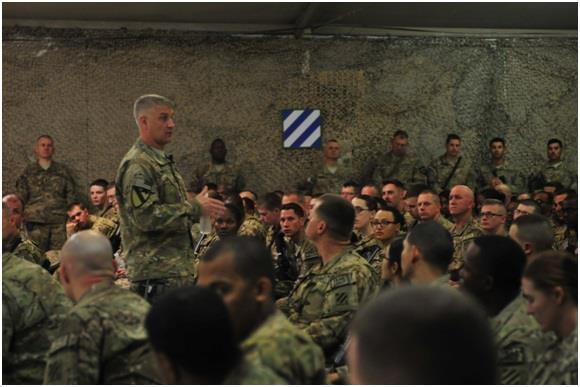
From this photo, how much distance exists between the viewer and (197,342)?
2580 mm

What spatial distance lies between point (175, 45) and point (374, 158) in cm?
290

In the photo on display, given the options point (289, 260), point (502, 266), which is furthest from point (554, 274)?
point (289, 260)

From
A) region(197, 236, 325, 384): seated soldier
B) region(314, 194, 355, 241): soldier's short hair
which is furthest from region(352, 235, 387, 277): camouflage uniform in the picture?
region(197, 236, 325, 384): seated soldier

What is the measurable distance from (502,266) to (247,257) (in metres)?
1.20

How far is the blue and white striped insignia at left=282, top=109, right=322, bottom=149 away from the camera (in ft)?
42.7

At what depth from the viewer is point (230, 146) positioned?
13.0 metres

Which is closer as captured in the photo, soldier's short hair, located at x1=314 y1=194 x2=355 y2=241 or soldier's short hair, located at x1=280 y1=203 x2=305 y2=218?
soldier's short hair, located at x1=314 y1=194 x2=355 y2=241

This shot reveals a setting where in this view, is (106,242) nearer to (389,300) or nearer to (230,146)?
(389,300)

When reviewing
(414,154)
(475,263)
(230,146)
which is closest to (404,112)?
(414,154)

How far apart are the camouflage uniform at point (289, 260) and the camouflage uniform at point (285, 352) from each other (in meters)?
3.58

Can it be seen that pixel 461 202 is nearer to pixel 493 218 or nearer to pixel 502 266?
pixel 493 218

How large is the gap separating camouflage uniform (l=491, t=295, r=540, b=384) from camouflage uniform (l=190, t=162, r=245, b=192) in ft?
29.2

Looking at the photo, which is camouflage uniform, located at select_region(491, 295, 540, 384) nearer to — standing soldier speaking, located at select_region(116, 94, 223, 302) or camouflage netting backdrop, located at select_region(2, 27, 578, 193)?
standing soldier speaking, located at select_region(116, 94, 223, 302)

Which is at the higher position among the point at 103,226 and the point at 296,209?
the point at 296,209
